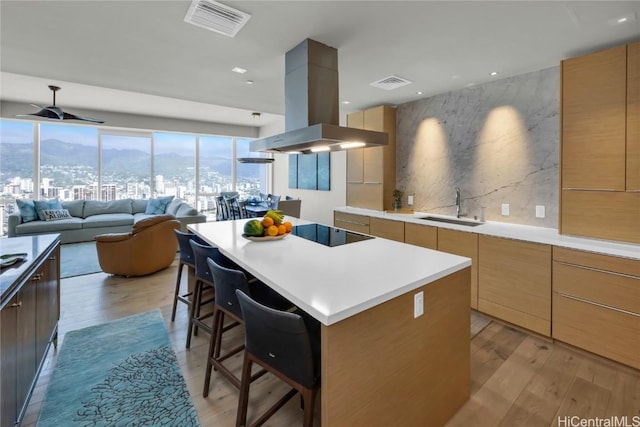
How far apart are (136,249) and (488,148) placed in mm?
4777

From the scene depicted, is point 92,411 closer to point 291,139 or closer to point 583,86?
point 291,139

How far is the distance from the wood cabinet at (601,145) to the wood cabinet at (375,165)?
2180 mm

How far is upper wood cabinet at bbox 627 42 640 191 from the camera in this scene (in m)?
2.23

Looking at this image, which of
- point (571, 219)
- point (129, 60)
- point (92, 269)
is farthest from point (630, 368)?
point (92, 269)

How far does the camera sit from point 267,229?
2443 millimetres

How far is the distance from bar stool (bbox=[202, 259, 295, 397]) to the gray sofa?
3.97 m

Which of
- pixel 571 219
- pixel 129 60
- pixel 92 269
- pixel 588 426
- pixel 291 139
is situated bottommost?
pixel 588 426

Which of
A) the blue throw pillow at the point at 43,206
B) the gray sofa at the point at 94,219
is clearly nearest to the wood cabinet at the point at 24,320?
the gray sofa at the point at 94,219

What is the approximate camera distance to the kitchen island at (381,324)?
1.20 m

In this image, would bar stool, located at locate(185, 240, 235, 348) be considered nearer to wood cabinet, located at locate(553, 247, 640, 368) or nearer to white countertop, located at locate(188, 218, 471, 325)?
white countertop, located at locate(188, 218, 471, 325)

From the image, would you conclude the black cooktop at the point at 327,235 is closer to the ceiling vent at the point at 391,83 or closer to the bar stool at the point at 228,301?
the bar stool at the point at 228,301

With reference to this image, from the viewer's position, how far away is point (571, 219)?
2.60 metres

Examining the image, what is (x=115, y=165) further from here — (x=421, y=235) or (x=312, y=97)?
(x=421, y=235)

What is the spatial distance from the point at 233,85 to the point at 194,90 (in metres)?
0.59
